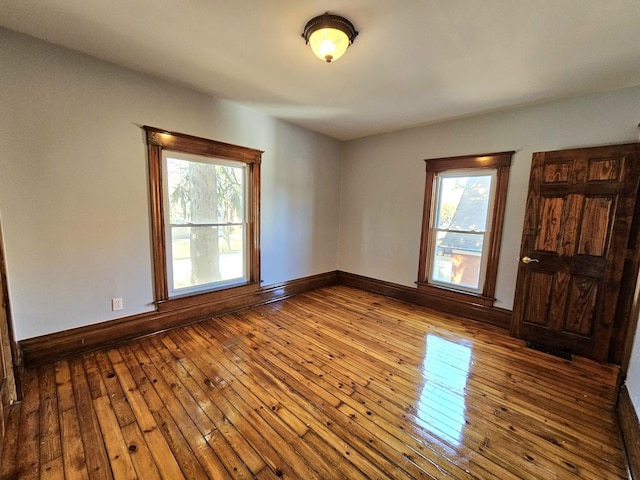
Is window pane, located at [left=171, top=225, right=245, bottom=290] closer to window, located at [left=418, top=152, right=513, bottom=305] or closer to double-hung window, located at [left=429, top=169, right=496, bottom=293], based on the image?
window, located at [left=418, top=152, right=513, bottom=305]

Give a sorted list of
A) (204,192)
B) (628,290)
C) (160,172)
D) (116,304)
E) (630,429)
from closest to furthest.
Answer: (630,429), (628,290), (116,304), (160,172), (204,192)

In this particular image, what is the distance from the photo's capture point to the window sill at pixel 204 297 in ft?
9.86

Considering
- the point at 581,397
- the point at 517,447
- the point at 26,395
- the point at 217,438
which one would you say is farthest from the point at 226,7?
the point at 581,397

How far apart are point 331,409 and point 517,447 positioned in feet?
3.77

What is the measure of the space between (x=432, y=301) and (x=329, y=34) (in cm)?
349

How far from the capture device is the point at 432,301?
3.92 meters

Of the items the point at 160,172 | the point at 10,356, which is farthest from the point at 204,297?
the point at 10,356

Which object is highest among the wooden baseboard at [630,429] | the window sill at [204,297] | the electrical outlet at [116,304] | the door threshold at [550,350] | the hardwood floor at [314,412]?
the electrical outlet at [116,304]

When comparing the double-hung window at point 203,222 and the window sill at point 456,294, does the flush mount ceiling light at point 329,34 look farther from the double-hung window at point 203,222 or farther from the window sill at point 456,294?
the window sill at point 456,294

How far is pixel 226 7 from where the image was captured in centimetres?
170

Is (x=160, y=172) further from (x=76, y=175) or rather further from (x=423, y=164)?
(x=423, y=164)

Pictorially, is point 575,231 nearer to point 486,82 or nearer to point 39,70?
point 486,82

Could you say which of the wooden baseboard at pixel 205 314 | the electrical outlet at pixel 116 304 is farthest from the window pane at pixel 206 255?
the electrical outlet at pixel 116 304

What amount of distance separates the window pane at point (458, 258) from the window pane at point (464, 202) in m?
0.14
